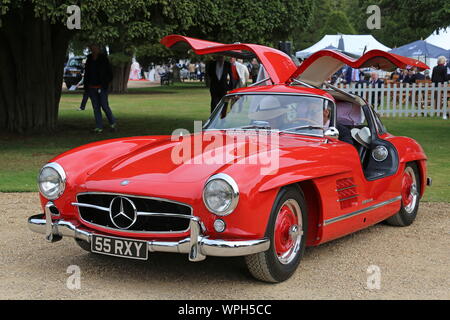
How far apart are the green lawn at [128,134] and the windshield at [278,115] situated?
295cm

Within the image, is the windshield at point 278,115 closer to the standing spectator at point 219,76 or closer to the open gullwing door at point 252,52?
the open gullwing door at point 252,52

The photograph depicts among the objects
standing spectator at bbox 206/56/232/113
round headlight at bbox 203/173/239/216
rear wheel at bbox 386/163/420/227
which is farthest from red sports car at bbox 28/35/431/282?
standing spectator at bbox 206/56/232/113

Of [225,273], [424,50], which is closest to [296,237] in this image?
[225,273]

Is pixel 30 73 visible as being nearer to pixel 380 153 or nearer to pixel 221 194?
pixel 380 153

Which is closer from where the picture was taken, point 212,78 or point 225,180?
point 225,180

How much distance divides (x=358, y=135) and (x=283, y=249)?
7.42 feet

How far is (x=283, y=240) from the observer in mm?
5020

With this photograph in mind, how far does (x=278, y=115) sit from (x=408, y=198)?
1984 millimetres

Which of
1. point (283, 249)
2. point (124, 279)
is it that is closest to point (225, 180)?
point (283, 249)

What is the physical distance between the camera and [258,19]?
47.0 feet

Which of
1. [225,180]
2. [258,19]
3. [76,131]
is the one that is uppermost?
[258,19]

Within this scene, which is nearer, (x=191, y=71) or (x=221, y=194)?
(x=221, y=194)

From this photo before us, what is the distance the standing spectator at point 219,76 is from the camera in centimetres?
1438

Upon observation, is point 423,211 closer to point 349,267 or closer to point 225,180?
point 349,267
